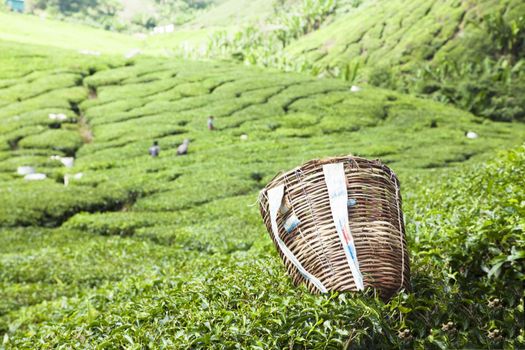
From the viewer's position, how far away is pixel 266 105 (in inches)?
1117

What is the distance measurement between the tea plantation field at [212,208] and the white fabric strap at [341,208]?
0.50 ft

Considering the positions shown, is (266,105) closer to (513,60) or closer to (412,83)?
(412,83)

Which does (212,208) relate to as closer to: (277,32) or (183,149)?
(183,149)

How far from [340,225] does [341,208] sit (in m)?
0.09

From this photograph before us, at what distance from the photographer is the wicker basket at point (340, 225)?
2.90 metres

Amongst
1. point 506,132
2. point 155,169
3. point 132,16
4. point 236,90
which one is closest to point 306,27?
point 132,16

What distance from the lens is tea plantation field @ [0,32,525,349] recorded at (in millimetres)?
2957

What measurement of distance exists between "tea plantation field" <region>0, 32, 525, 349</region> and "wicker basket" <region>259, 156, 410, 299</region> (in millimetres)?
127

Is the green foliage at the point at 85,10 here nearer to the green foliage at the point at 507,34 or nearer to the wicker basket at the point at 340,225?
the green foliage at the point at 507,34

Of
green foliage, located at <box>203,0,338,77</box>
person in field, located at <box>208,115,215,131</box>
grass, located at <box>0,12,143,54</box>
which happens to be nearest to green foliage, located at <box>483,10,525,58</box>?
green foliage, located at <box>203,0,338,77</box>

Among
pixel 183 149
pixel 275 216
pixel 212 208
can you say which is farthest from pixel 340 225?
pixel 183 149

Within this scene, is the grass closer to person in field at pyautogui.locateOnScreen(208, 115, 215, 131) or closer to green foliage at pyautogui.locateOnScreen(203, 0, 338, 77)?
green foliage at pyautogui.locateOnScreen(203, 0, 338, 77)

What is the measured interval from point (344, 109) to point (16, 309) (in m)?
22.6

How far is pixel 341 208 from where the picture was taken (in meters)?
2.99
